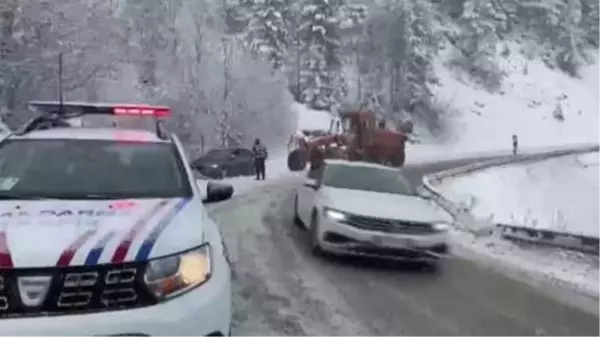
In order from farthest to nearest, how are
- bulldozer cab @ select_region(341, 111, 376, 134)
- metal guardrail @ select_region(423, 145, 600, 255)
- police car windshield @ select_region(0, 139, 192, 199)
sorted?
bulldozer cab @ select_region(341, 111, 376, 134), metal guardrail @ select_region(423, 145, 600, 255), police car windshield @ select_region(0, 139, 192, 199)

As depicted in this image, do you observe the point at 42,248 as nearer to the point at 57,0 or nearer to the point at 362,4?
the point at 57,0

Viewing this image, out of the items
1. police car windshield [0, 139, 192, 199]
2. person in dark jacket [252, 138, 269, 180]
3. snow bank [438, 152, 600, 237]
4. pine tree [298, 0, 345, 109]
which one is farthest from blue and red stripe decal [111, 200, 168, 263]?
pine tree [298, 0, 345, 109]

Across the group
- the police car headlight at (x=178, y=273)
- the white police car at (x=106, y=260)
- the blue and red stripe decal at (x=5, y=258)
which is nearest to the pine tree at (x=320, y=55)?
the white police car at (x=106, y=260)

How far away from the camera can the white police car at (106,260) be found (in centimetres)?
383

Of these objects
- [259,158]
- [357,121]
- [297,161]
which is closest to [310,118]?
[297,161]

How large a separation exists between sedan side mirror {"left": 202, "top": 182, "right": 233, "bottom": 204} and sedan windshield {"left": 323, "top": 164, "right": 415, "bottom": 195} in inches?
231

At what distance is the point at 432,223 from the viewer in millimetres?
10648

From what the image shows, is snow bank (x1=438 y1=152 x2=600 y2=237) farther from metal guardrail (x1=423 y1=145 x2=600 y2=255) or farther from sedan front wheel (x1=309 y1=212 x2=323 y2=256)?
sedan front wheel (x1=309 y1=212 x2=323 y2=256)

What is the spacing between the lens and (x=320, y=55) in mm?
61344

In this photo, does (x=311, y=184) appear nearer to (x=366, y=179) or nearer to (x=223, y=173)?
(x=366, y=179)

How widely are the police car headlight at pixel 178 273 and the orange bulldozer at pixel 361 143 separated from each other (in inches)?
967

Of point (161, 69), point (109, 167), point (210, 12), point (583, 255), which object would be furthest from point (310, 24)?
point (109, 167)

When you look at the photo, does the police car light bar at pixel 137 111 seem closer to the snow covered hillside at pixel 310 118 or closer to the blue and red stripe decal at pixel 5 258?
the blue and red stripe decal at pixel 5 258

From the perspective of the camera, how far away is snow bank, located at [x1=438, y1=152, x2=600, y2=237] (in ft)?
96.6
